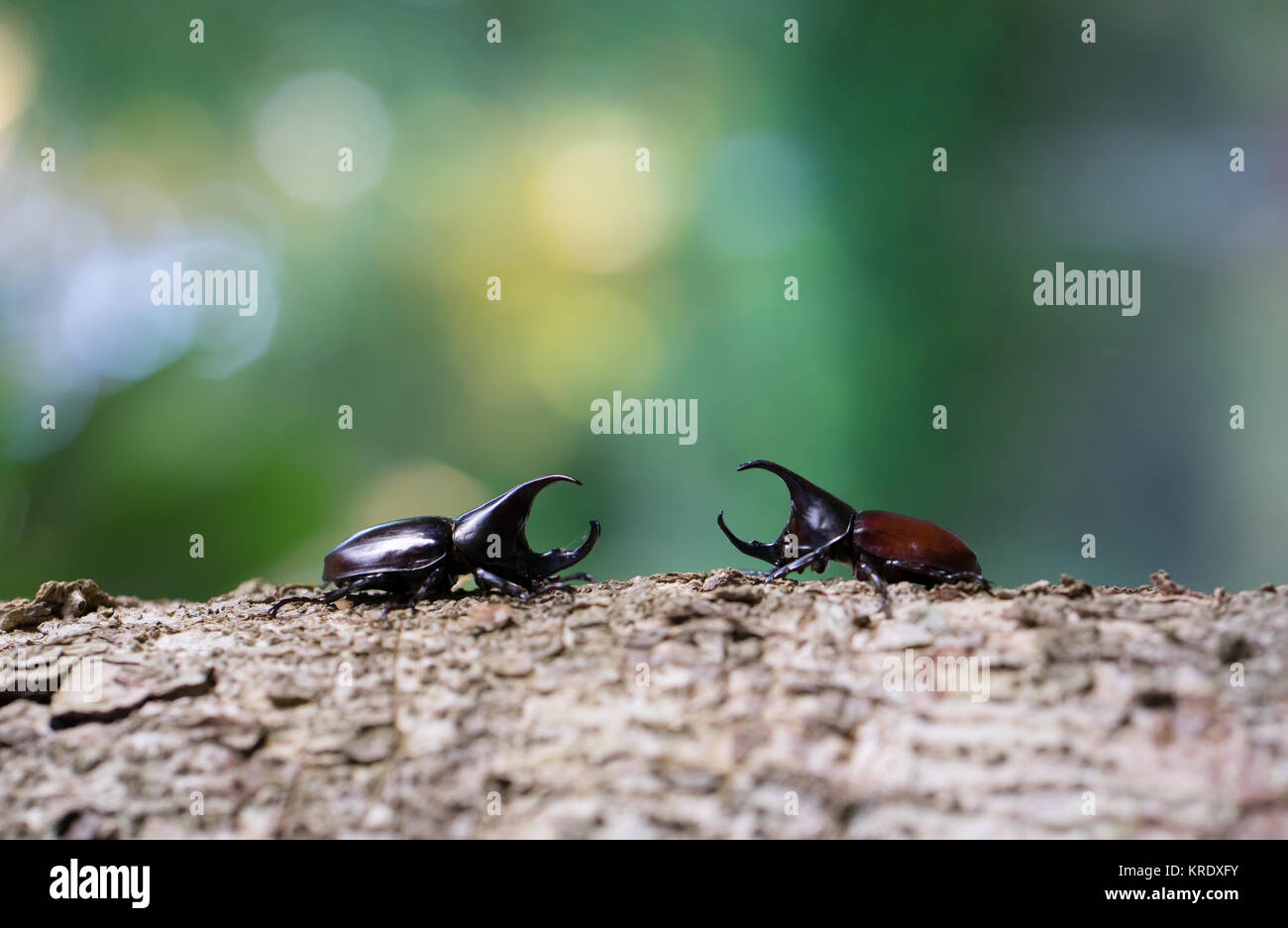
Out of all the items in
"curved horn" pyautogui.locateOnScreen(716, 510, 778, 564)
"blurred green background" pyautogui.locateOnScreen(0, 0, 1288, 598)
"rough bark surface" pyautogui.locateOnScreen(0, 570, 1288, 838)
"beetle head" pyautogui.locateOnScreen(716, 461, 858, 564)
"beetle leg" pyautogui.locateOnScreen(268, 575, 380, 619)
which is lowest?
"rough bark surface" pyautogui.locateOnScreen(0, 570, 1288, 838)

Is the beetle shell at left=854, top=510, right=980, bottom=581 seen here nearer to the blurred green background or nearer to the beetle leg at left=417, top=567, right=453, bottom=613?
the beetle leg at left=417, top=567, right=453, bottom=613

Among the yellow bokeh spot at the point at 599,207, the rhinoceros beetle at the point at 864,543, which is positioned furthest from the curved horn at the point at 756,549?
the yellow bokeh spot at the point at 599,207

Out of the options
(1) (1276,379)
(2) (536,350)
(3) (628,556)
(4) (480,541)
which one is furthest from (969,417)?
(4) (480,541)

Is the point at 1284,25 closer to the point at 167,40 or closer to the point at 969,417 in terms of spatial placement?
the point at 969,417

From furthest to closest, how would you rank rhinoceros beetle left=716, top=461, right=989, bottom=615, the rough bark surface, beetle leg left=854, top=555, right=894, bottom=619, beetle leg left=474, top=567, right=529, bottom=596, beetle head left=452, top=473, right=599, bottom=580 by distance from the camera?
beetle head left=452, top=473, right=599, bottom=580, rhinoceros beetle left=716, top=461, right=989, bottom=615, beetle leg left=474, top=567, right=529, bottom=596, beetle leg left=854, top=555, right=894, bottom=619, the rough bark surface

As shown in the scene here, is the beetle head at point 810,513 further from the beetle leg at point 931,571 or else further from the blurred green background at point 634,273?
the blurred green background at point 634,273

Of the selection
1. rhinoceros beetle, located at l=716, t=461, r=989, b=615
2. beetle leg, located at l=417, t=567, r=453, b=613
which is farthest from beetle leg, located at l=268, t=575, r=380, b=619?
rhinoceros beetle, located at l=716, t=461, r=989, b=615

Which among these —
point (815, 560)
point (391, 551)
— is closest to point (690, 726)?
point (815, 560)

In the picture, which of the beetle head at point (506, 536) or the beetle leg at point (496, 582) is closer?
the beetle leg at point (496, 582)
